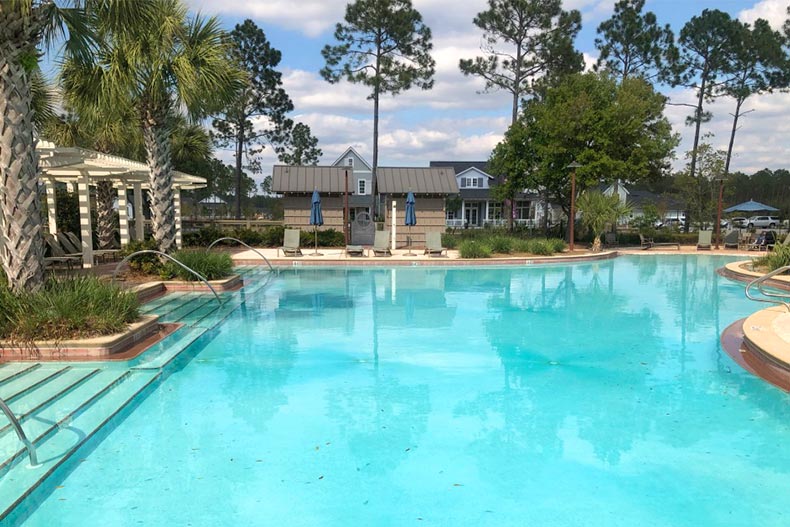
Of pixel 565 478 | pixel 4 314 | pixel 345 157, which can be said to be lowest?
pixel 565 478

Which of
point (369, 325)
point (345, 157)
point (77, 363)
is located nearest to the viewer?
point (77, 363)

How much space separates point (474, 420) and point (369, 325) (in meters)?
4.52

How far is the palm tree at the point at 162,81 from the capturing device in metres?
10.9

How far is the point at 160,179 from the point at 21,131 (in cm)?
626

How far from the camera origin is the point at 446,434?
496 centimetres

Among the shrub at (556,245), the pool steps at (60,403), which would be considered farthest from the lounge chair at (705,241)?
the pool steps at (60,403)

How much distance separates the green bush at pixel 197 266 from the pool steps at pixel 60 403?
14.5ft

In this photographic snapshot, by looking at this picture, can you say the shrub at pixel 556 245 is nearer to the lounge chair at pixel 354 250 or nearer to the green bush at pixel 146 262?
the lounge chair at pixel 354 250

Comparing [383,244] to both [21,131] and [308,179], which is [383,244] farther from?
[21,131]

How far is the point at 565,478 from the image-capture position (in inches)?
164

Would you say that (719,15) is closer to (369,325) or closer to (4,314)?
(369,325)

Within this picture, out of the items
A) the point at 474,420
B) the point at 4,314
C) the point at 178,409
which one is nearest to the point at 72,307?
the point at 4,314

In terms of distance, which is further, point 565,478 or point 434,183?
point 434,183

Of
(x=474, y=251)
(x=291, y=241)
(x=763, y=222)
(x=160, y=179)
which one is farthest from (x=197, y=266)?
(x=763, y=222)
